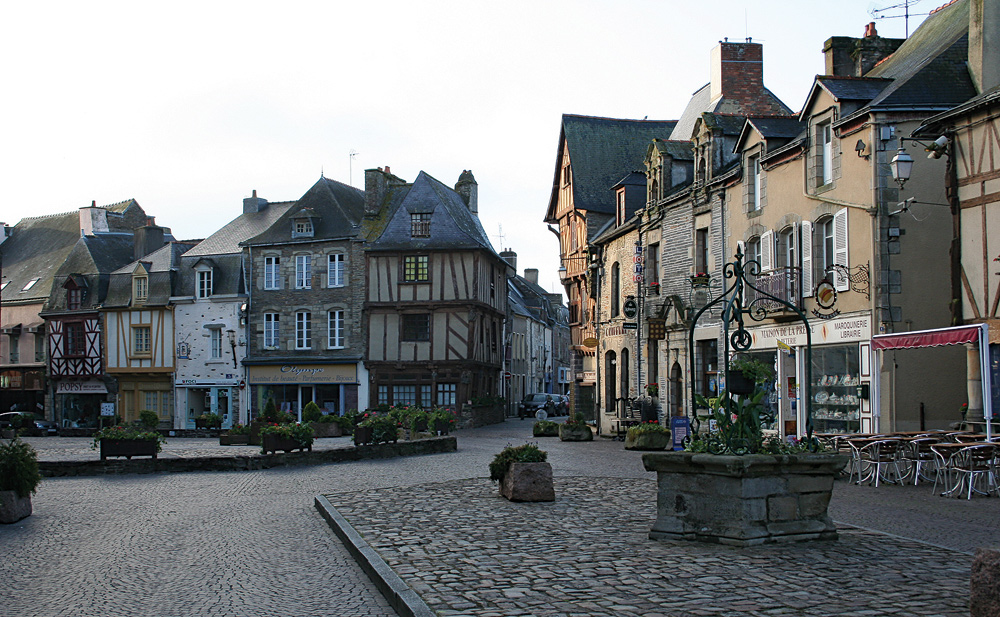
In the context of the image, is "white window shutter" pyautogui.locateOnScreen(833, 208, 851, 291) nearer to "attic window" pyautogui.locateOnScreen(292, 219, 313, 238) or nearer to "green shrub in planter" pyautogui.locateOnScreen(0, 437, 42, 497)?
"green shrub in planter" pyautogui.locateOnScreen(0, 437, 42, 497)

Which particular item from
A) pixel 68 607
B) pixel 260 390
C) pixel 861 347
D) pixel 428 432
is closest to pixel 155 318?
pixel 260 390

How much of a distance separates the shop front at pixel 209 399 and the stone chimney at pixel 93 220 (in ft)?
45.6

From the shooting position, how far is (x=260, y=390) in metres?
39.7

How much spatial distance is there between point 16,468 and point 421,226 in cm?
2893

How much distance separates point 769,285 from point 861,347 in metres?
3.21

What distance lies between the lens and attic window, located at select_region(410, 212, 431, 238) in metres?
39.1

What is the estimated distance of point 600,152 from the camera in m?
36.7

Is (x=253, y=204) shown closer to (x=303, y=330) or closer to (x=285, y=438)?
(x=303, y=330)

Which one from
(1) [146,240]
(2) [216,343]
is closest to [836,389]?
(2) [216,343]

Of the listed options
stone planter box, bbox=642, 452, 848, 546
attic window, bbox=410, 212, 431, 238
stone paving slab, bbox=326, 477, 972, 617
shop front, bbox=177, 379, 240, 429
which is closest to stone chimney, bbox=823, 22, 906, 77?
stone planter box, bbox=642, 452, 848, 546

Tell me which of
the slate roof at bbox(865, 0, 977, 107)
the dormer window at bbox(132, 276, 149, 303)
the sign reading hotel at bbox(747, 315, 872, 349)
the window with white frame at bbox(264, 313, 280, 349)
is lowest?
the sign reading hotel at bbox(747, 315, 872, 349)

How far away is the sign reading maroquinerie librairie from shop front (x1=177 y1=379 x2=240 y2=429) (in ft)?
3.92

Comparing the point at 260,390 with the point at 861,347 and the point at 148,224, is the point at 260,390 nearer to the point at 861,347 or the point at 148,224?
the point at 148,224

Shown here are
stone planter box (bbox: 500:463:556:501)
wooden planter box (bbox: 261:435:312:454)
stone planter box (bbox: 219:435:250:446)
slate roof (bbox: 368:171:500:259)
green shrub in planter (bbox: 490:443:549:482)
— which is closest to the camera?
stone planter box (bbox: 500:463:556:501)
